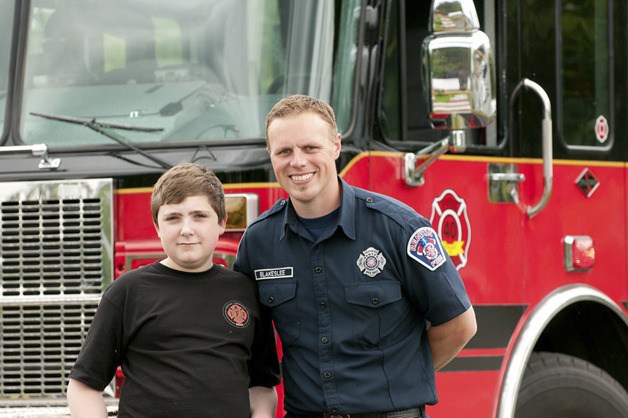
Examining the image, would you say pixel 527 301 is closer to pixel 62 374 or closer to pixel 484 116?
pixel 484 116

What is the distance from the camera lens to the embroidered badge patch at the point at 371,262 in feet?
11.0

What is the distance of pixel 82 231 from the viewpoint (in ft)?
14.6

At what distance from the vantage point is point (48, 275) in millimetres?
4500

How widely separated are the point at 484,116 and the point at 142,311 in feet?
5.30

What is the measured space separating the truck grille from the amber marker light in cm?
43

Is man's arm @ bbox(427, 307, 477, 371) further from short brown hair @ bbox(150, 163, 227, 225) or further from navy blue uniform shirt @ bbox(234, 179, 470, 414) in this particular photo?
short brown hair @ bbox(150, 163, 227, 225)

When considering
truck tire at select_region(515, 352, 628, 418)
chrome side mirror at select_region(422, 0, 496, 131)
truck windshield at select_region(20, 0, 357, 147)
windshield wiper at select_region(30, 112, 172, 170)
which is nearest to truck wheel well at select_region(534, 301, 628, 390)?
truck tire at select_region(515, 352, 628, 418)

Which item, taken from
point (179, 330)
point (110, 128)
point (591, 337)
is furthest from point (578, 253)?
point (179, 330)

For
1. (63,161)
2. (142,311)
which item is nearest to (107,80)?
(63,161)

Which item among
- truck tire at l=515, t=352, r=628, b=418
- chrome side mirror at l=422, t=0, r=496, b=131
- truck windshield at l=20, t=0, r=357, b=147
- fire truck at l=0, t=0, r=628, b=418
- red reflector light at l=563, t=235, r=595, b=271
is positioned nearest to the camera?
chrome side mirror at l=422, t=0, r=496, b=131

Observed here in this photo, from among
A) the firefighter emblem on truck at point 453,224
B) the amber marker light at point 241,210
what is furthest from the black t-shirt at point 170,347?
the firefighter emblem on truck at point 453,224

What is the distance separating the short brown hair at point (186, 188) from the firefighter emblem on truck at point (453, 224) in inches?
60.5

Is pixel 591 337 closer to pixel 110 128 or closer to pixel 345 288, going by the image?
pixel 110 128

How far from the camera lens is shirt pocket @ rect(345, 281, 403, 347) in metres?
3.33
